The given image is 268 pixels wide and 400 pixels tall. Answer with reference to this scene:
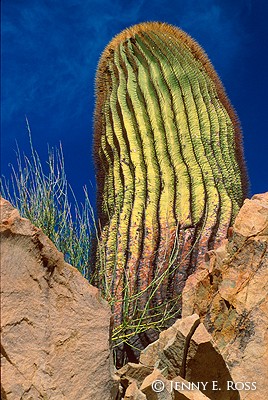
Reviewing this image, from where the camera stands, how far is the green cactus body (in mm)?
4988

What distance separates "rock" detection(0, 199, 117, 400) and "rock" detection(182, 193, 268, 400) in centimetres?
70

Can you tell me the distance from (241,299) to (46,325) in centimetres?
120

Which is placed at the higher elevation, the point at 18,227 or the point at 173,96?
the point at 173,96

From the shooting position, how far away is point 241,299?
3.12 meters

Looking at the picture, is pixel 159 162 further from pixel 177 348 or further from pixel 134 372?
pixel 177 348

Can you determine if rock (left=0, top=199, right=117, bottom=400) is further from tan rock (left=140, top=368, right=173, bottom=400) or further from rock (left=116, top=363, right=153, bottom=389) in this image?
rock (left=116, top=363, right=153, bottom=389)

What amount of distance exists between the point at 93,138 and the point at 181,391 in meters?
4.16

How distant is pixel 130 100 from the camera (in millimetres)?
5738

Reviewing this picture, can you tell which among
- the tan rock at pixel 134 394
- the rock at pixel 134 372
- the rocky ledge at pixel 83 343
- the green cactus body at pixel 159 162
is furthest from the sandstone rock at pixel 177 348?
the green cactus body at pixel 159 162

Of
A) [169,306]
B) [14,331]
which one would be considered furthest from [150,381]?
[169,306]

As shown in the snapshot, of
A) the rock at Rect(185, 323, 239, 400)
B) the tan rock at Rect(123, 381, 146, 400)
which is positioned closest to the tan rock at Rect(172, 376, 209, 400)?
the tan rock at Rect(123, 381, 146, 400)

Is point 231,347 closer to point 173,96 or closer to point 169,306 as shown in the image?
point 169,306

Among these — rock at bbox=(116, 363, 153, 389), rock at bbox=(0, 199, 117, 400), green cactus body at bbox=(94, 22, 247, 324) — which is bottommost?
rock at bbox=(116, 363, 153, 389)

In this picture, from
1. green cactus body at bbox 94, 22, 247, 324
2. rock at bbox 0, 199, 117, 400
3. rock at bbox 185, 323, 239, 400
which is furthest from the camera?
green cactus body at bbox 94, 22, 247, 324
